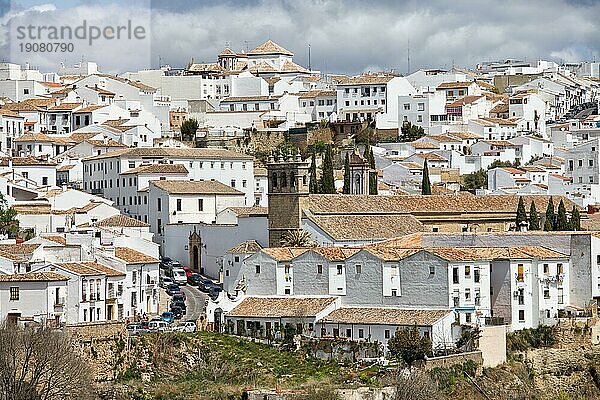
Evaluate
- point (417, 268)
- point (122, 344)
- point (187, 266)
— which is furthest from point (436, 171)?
point (122, 344)

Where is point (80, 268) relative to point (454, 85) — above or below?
below

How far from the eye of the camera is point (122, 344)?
41.7m

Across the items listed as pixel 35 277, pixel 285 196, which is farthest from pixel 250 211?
pixel 35 277

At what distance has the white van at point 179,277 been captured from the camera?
53.7 m

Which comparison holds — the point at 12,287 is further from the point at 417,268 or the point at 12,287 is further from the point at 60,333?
the point at 417,268

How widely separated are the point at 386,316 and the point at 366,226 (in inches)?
379

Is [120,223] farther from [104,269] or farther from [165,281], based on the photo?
[104,269]

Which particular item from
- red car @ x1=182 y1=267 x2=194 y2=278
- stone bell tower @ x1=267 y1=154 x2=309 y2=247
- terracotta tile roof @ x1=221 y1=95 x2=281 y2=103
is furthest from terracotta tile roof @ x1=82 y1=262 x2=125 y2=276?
terracotta tile roof @ x1=221 y1=95 x2=281 y2=103

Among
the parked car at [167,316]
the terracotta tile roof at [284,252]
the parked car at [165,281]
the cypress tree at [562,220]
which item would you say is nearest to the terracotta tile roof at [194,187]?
the parked car at [165,281]

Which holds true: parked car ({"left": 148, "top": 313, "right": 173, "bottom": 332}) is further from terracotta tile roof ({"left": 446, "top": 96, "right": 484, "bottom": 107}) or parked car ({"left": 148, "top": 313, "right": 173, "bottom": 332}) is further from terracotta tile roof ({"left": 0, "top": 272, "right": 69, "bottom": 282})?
terracotta tile roof ({"left": 446, "top": 96, "right": 484, "bottom": 107})

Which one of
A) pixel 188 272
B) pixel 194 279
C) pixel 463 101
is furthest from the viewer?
pixel 463 101

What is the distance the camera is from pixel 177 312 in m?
48.6

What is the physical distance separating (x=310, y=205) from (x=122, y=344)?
43.6 feet

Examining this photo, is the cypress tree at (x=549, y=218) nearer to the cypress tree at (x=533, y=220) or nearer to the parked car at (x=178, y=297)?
the cypress tree at (x=533, y=220)
